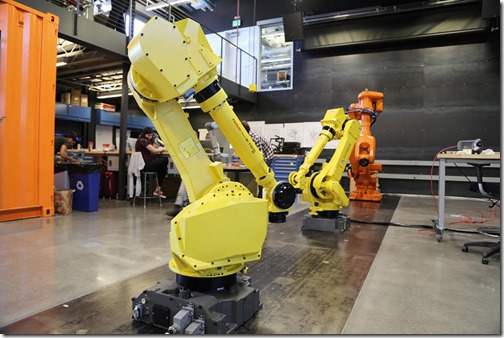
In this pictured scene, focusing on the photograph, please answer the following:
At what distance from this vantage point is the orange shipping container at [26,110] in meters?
4.10

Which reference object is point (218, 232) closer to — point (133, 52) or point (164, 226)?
point (133, 52)

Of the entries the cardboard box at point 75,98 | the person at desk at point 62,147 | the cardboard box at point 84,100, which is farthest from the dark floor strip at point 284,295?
the cardboard box at point 84,100

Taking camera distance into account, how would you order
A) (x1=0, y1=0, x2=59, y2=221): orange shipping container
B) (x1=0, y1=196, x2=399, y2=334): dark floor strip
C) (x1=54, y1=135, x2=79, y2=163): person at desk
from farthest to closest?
(x1=54, y1=135, x2=79, y2=163): person at desk → (x1=0, y1=0, x2=59, y2=221): orange shipping container → (x1=0, y1=196, x2=399, y2=334): dark floor strip

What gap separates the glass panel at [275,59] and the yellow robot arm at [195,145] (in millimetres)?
8656

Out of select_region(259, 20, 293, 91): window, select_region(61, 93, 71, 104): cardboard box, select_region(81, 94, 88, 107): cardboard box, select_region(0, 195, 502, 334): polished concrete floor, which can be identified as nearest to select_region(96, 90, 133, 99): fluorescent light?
select_region(81, 94, 88, 107): cardboard box

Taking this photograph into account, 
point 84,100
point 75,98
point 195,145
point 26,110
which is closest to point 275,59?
point 84,100

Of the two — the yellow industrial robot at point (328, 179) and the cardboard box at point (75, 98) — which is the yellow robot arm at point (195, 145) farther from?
the cardboard box at point (75, 98)

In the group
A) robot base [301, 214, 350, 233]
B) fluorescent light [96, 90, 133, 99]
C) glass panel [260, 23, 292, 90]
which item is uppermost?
glass panel [260, 23, 292, 90]

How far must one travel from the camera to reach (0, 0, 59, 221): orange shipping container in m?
4.10

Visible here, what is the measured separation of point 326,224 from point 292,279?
5.84 feet

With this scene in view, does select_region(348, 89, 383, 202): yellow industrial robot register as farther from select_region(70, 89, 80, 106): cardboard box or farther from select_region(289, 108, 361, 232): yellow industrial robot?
select_region(70, 89, 80, 106): cardboard box

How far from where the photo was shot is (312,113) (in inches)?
377

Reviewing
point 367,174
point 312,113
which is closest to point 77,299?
point 367,174

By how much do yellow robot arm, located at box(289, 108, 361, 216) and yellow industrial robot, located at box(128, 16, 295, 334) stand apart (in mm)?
2141
